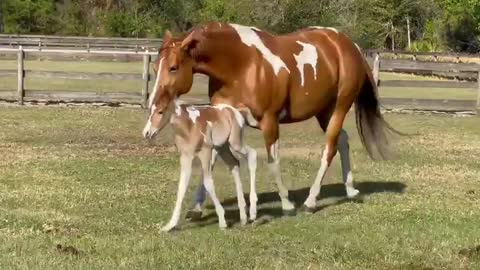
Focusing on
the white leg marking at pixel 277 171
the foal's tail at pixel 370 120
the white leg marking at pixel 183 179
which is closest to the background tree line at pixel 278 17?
the foal's tail at pixel 370 120

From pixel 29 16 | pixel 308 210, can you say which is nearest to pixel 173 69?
Result: pixel 308 210

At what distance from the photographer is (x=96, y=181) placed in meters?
9.55

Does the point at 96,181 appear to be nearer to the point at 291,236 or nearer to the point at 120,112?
the point at 291,236

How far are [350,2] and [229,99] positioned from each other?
150ft

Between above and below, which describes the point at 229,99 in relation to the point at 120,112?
above

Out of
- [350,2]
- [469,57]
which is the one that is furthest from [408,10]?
[469,57]

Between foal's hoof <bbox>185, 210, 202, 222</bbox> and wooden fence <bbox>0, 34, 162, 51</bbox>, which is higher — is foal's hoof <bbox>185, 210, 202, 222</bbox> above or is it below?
above

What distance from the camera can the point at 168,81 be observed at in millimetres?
6887

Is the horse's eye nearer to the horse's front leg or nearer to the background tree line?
the horse's front leg

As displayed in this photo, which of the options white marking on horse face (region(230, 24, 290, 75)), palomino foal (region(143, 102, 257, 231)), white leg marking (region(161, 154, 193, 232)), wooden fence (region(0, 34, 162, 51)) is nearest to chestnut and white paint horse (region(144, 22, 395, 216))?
white marking on horse face (region(230, 24, 290, 75))

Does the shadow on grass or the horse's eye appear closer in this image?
the horse's eye

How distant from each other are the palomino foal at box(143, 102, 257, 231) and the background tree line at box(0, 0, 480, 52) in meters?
39.9

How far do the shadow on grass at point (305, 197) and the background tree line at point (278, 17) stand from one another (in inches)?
1469

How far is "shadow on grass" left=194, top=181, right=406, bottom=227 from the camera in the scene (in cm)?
793
